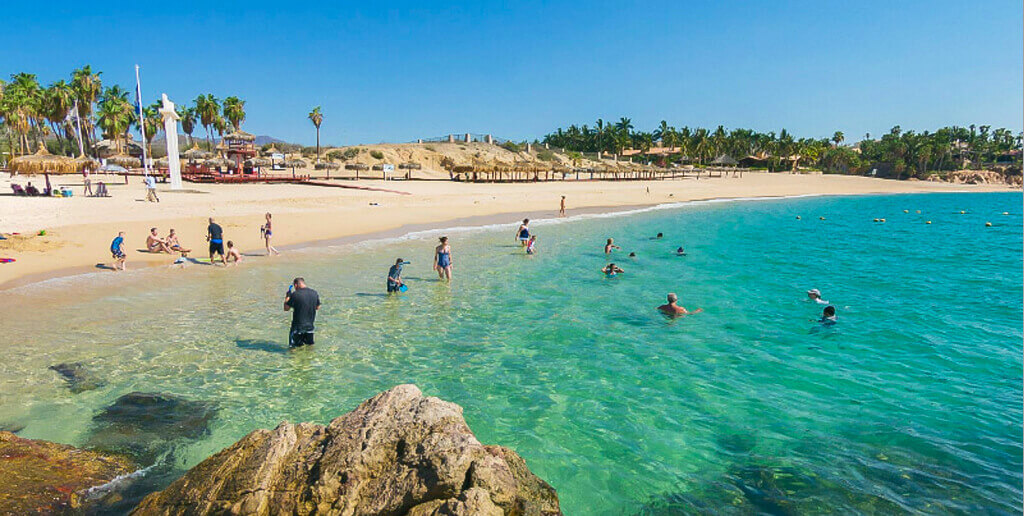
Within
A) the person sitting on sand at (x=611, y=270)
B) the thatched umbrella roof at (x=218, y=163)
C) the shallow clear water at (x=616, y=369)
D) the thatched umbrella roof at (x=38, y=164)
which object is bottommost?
the shallow clear water at (x=616, y=369)

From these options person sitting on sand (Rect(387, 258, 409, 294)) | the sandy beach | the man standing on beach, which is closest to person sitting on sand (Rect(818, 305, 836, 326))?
person sitting on sand (Rect(387, 258, 409, 294))

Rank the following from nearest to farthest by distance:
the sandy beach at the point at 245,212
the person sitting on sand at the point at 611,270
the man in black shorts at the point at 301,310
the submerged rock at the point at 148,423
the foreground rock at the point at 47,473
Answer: the foreground rock at the point at 47,473 → the submerged rock at the point at 148,423 → the man in black shorts at the point at 301,310 → the sandy beach at the point at 245,212 → the person sitting on sand at the point at 611,270

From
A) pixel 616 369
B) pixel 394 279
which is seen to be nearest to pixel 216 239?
pixel 394 279

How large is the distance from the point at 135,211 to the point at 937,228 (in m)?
52.6

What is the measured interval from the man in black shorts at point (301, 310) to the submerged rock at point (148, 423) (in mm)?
2313

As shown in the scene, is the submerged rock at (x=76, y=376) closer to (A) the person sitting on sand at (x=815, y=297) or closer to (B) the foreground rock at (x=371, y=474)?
(B) the foreground rock at (x=371, y=474)

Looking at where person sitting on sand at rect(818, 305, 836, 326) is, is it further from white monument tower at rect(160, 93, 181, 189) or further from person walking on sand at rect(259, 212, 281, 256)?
white monument tower at rect(160, 93, 181, 189)

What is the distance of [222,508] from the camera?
396 cm

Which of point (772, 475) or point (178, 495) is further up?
point (178, 495)

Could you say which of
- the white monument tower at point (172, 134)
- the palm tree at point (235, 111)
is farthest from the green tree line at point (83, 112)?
the white monument tower at point (172, 134)

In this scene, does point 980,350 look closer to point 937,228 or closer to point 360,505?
point 360,505

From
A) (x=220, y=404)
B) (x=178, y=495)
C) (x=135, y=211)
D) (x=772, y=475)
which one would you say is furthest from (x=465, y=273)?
(x=135, y=211)

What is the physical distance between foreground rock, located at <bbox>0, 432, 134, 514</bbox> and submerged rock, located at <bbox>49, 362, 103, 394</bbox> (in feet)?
8.86

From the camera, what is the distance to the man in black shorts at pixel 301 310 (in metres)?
9.59
